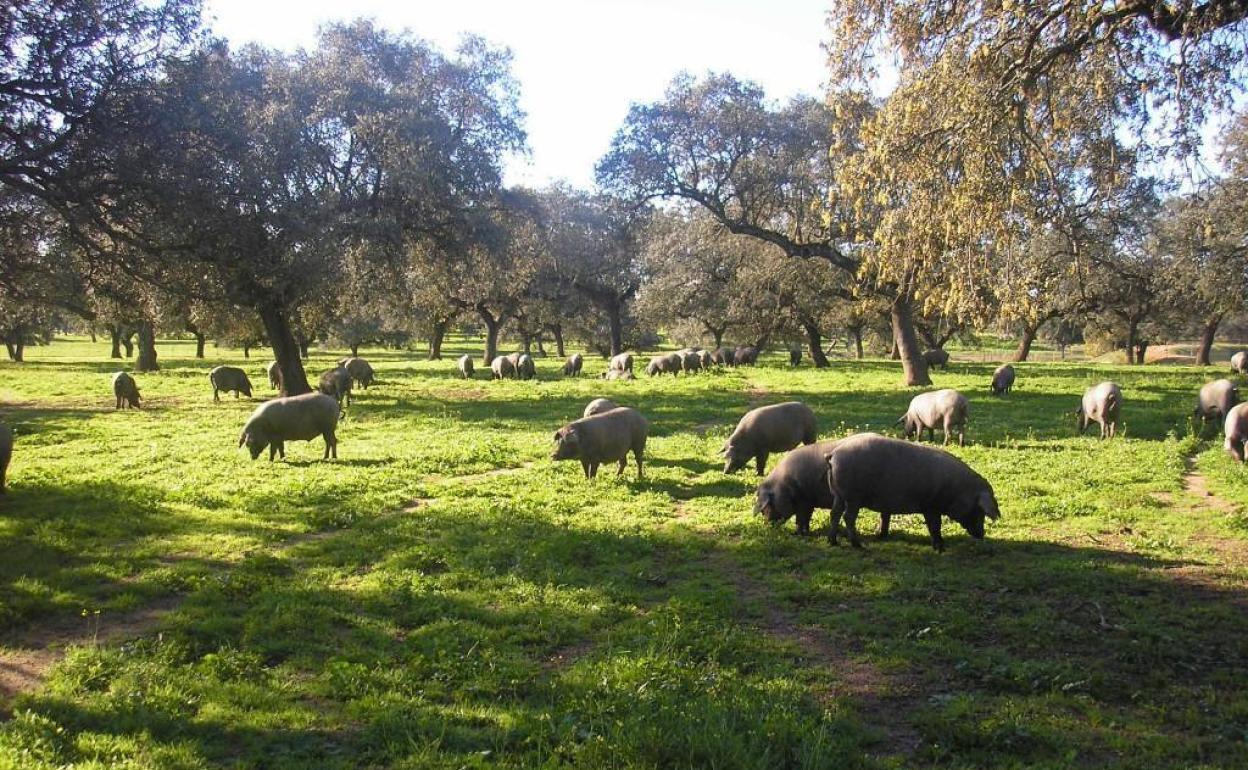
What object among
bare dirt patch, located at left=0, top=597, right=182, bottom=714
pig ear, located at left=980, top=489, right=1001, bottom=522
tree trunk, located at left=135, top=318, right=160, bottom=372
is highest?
tree trunk, located at left=135, top=318, right=160, bottom=372

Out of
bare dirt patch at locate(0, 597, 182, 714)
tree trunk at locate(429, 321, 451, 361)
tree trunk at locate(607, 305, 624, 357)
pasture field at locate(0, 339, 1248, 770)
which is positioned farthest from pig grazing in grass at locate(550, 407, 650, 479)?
tree trunk at locate(429, 321, 451, 361)

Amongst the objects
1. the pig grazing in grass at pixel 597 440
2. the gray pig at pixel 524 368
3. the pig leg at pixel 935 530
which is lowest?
the pig leg at pixel 935 530

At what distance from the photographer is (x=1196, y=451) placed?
51.8ft

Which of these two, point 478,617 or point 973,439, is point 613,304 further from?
point 478,617

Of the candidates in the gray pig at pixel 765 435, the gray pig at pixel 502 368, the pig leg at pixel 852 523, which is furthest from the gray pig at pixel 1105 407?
the gray pig at pixel 502 368

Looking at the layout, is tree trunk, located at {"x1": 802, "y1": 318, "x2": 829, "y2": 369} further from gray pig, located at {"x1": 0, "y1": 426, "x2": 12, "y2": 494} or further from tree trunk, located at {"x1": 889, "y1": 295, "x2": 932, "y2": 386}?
gray pig, located at {"x1": 0, "y1": 426, "x2": 12, "y2": 494}

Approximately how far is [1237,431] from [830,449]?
→ 9.04m

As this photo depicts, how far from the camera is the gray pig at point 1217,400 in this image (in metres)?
18.1

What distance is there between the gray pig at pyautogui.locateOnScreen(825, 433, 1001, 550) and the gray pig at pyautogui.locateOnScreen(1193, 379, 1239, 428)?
40.1ft

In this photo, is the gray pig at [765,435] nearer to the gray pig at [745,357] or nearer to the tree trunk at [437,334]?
the gray pig at [745,357]

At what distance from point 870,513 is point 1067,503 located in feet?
9.13

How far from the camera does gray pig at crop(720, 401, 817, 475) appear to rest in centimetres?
1411

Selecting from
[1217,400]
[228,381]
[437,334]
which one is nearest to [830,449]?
[1217,400]

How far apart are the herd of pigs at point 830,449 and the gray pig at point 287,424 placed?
2 cm
